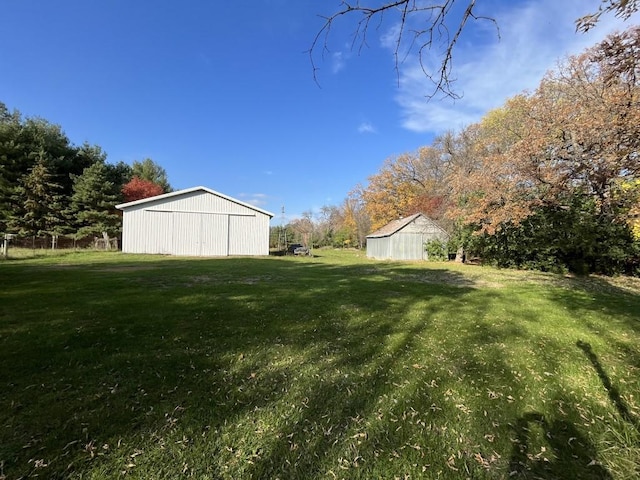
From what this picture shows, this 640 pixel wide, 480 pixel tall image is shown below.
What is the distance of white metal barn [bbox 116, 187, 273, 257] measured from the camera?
70.8 ft

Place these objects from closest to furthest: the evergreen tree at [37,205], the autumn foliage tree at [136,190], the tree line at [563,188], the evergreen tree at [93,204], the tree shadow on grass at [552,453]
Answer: the tree shadow on grass at [552,453] → the tree line at [563,188] → the evergreen tree at [37,205] → the evergreen tree at [93,204] → the autumn foliage tree at [136,190]

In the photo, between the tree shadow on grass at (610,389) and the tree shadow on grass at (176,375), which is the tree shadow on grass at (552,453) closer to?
the tree shadow on grass at (610,389)

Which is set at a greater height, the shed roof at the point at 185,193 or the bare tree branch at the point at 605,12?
the shed roof at the point at 185,193

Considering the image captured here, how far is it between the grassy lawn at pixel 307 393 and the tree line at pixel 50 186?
27.4 m

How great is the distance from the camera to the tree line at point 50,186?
26562 mm

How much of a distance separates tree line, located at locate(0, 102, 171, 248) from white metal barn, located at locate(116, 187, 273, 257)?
9.41m

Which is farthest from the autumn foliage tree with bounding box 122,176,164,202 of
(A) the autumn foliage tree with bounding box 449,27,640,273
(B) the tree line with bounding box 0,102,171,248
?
(A) the autumn foliage tree with bounding box 449,27,640,273

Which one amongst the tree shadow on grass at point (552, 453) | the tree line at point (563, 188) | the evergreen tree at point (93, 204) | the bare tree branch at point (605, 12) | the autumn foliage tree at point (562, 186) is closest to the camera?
the tree shadow on grass at point (552, 453)

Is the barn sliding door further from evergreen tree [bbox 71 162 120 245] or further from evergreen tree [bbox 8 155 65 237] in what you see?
evergreen tree [bbox 8 155 65 237]

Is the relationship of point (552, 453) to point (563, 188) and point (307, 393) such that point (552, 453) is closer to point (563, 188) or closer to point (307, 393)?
point (307, 393)

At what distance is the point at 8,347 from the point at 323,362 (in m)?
3.50

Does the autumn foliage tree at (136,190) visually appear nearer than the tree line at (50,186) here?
No

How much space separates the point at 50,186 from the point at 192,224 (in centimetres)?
1564

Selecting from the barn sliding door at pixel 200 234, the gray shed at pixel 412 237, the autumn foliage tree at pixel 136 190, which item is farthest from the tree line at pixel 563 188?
the autumn foliage tree at pixel 136 190
